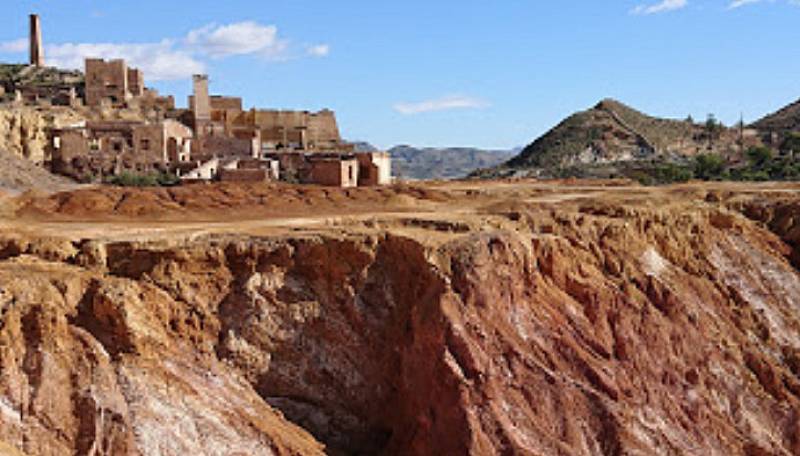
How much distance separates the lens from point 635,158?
272ft

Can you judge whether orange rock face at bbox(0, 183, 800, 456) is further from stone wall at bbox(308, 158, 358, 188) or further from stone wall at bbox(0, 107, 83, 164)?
stone wall at bbox(0, 107, 83, 164)

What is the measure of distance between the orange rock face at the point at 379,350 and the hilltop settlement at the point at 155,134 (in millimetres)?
16786

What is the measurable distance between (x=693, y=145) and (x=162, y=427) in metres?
85.5

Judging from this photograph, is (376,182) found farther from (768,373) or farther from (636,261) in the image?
(768,373)

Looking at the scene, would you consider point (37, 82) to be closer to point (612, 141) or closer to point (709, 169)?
point (709, 169)

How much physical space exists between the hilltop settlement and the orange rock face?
1679 cm

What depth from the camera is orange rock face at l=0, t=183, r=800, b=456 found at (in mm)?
15883

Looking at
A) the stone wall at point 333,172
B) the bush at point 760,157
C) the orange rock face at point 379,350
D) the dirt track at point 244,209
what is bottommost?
the orange rock face at point 379,350

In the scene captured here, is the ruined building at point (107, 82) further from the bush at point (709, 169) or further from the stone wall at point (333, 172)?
the bush at point (709, 169)

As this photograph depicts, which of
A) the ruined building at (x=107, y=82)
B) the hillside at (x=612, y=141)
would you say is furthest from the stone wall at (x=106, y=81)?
the hillside at (x=612, y=141)

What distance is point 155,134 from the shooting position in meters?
40.8

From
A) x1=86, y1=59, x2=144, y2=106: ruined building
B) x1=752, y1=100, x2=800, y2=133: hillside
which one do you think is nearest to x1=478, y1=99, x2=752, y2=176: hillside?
x1=752, y1=100, x2=800, y2=133: hillside

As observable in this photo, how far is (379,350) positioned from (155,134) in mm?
24113

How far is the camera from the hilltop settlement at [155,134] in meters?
39.4
